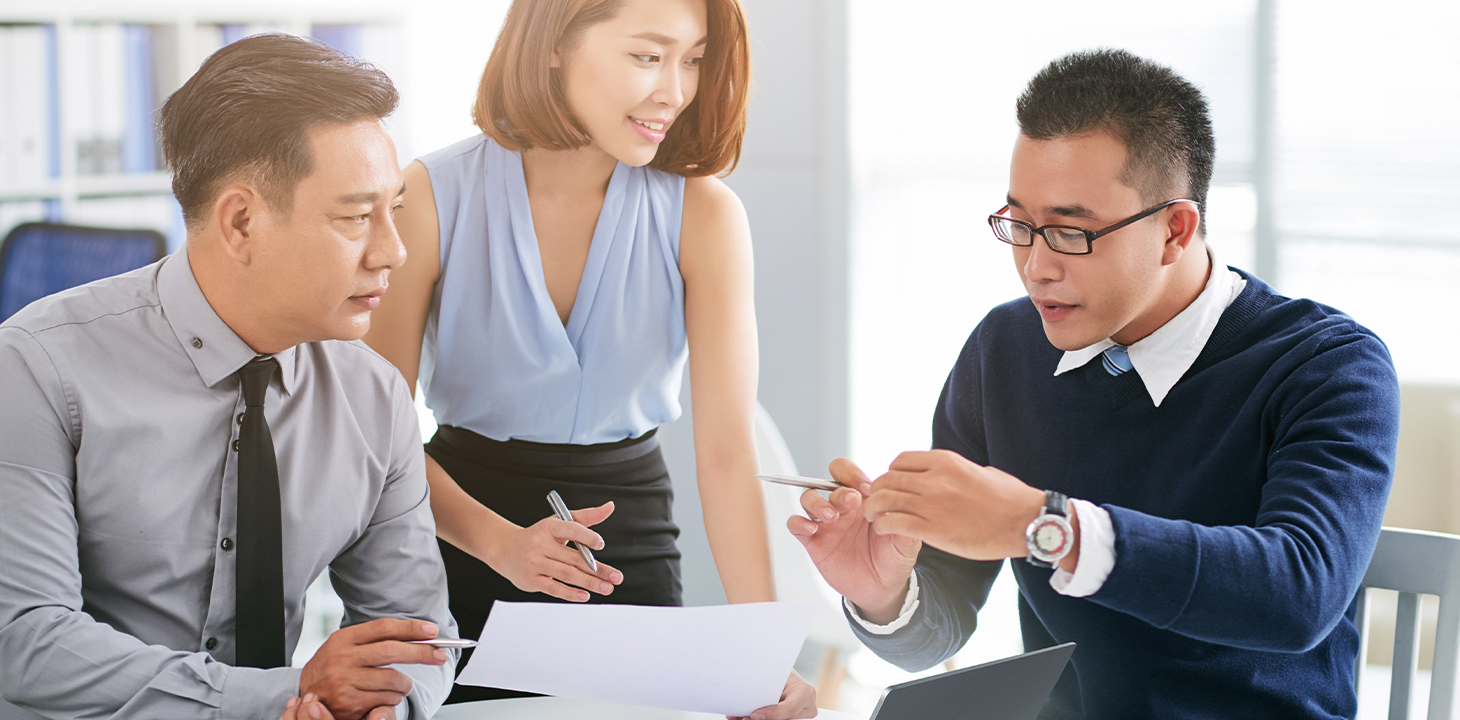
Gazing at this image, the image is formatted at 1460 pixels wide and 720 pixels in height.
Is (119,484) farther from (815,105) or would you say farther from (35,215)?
(815,105)

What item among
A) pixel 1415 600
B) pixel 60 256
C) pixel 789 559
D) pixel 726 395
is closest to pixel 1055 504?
pixel 1415 600

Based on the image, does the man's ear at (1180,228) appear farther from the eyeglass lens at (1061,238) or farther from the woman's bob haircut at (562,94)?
the woman's bob haircut at (562,94)

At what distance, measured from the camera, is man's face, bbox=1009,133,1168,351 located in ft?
4.37

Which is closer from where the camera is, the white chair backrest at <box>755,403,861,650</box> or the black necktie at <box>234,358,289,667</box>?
the black necktie at <box>234,358,289,667</box>

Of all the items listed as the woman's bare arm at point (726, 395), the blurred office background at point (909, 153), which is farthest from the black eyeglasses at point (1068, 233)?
the blurred office background at point (909, 153)

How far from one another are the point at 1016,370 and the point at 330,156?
3.12ft

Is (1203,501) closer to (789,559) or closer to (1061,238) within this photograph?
(1061,238)

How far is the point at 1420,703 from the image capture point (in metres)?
3.18

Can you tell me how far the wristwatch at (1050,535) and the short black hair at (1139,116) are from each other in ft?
1.55

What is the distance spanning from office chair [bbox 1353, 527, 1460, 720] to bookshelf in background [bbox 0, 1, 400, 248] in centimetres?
311

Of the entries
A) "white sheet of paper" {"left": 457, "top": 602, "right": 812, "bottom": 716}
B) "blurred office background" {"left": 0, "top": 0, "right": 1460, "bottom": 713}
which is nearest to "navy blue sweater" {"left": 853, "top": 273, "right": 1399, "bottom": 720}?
"white sheet of paper" {"left": 457, "top": 602, "right": 812, "bottom": 716}

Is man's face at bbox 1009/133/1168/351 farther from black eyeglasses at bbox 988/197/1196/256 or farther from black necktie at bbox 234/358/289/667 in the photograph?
A: black necktie at bbox 234/358/289/667

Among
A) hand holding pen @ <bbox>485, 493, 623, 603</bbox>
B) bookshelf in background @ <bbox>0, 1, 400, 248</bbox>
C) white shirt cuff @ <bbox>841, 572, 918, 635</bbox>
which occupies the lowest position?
white shirt cuff @ <bbox>841, 572, 918, 635</bbox>

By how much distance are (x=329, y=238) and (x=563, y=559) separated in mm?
503
